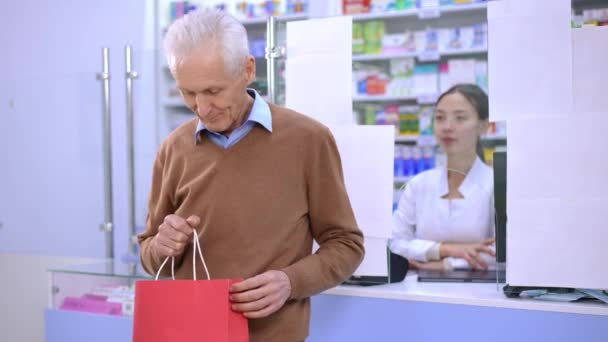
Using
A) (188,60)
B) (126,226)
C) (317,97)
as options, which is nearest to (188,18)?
(188,60)

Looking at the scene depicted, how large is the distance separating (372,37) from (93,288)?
3582 millimetres

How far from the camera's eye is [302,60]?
7.93ft

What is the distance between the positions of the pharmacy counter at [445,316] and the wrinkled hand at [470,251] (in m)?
0.43

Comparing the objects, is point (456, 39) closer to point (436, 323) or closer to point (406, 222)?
point (406, 222)

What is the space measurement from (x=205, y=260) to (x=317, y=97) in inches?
36.2

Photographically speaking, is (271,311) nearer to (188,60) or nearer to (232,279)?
(232,279)

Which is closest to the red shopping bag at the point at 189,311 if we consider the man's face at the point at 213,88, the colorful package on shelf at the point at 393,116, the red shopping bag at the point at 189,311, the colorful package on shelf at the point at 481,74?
the red shopping bag at the point at 189,311

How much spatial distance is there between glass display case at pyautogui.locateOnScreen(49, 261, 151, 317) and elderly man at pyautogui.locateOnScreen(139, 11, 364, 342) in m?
1.11

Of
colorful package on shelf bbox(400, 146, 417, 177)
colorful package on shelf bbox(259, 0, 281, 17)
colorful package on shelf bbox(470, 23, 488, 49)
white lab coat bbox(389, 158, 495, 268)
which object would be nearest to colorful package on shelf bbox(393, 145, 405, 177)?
colorful package on shelf bbox(400, 146, 417, 177)

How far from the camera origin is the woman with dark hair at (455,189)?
10.3 ft

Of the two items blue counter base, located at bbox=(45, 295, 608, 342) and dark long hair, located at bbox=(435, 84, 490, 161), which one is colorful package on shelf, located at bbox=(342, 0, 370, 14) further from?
blue counter base, located at bbox=(45, 295, 608, 342)

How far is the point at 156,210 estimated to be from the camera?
1741 mm

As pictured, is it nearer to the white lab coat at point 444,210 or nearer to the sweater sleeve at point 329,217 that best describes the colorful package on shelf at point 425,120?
the white lab coat at point 444,210

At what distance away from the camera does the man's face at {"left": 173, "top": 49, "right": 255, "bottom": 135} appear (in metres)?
1.48
